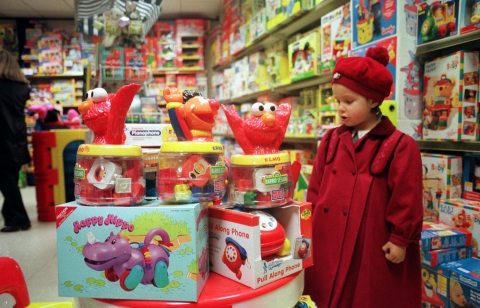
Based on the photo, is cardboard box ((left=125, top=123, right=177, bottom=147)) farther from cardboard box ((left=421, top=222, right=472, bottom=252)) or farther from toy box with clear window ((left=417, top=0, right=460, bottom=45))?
toy box with clear window ((left=417, top=0, right=460, bottom=45))

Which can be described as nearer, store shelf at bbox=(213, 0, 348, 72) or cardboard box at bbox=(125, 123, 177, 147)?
cardboard box at bbox=(125, 123, 177, 147)

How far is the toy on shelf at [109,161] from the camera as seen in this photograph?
3.13 feet

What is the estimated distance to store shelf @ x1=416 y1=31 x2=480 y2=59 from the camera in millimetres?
1612

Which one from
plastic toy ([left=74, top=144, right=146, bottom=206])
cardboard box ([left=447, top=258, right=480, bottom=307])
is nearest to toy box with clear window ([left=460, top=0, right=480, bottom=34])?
cardboard box ([left=447, top=258, right=480, bottom=307])

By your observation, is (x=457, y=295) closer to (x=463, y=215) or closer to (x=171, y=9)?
(x=463, y=215)

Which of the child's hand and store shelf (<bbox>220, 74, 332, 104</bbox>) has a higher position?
store shelf (<bbox>220, 74, 332, 104</bbox>)

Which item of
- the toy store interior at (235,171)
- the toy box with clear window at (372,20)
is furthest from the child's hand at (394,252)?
the toy box with clear window at (372,20)

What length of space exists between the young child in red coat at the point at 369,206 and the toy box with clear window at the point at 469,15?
51cm

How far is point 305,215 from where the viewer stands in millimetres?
1066

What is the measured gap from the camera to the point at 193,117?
1061 millimetres

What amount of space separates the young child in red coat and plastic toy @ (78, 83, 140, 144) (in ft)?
2.62

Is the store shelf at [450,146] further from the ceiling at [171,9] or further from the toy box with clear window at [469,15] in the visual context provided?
the ceiling at [171,9]

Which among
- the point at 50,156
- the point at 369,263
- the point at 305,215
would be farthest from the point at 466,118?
the point at 50,156

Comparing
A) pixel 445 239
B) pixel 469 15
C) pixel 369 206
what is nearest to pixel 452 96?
pixel 469 15
